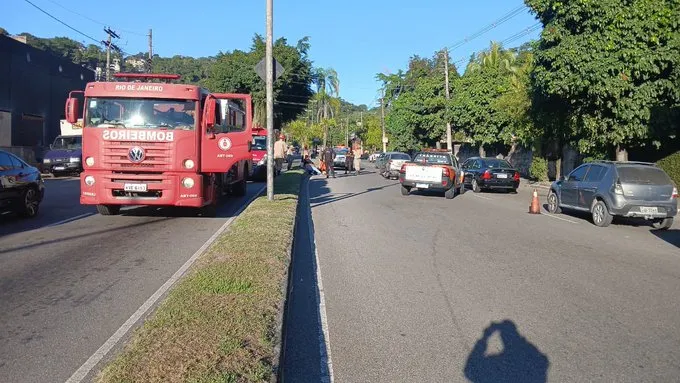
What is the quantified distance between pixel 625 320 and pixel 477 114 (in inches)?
1346

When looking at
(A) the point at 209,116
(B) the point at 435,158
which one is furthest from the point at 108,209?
(B) the point at 435,158

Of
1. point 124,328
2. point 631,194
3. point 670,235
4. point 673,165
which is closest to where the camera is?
point 124,328

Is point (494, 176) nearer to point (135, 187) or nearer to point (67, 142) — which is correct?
point (135, 187)

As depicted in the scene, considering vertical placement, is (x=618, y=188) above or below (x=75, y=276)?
above

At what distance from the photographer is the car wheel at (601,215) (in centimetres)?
1400

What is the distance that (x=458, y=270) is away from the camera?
850 centimetres

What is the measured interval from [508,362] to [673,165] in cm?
1957

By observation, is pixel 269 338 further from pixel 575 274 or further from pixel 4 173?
pixel 4 173

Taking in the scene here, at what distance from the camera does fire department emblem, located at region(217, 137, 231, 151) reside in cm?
1258

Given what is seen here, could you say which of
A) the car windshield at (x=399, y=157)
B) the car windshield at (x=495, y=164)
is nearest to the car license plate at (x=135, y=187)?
the car windshield at (x=495, y=164)

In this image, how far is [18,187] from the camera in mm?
12266

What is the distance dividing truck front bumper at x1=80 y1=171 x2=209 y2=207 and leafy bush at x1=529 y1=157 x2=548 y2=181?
80.3 feet

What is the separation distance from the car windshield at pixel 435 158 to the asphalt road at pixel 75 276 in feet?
32.3

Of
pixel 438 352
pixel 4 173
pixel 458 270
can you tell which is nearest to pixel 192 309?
pixel 438 352
